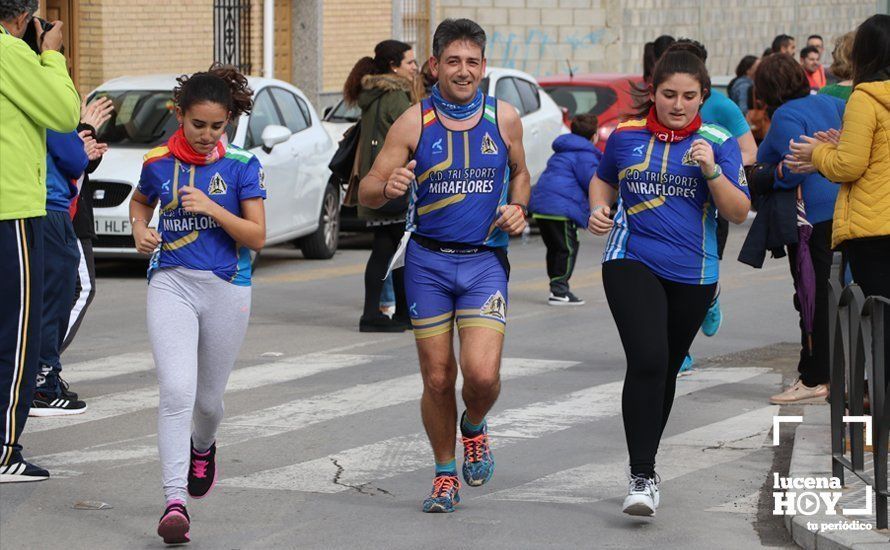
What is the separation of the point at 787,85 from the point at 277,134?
268 inches

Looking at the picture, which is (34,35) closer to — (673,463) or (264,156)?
(673,463)

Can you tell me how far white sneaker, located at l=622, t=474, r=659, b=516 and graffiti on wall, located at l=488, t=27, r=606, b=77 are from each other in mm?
26925

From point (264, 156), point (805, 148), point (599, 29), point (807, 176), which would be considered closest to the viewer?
point (805, 148)

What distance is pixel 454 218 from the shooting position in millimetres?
6883

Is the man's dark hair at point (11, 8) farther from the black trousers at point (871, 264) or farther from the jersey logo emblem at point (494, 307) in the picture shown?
the black trousers at point (871, 264)

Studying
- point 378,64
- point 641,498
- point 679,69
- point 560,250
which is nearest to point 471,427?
point 641,498

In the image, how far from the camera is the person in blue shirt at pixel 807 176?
9242mm

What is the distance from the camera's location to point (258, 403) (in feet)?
31.5

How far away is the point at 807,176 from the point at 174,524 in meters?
4.45

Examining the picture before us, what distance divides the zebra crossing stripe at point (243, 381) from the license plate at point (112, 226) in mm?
4038

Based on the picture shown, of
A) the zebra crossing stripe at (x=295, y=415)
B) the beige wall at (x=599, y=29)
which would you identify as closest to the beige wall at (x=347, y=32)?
the beige wall at (x=599, y=29)

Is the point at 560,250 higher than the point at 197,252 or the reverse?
the reverse

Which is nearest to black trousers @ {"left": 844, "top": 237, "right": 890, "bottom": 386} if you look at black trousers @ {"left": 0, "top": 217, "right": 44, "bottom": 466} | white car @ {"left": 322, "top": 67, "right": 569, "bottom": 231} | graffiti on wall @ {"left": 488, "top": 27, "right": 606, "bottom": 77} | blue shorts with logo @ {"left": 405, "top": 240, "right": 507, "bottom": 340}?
blue shorts with logo @ {"left": 405, "top": 240, "right": 507, "bottom": 340}

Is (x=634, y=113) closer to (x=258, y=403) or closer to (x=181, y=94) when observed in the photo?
(x=181, y=94)
